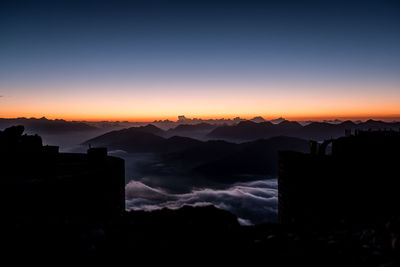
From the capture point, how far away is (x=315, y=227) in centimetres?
694

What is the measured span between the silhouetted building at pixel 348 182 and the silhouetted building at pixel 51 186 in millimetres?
9232

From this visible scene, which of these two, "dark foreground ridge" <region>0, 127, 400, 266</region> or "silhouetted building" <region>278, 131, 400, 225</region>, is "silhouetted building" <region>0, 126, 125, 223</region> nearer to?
"dark foreground ridge" <region>0, 127, 400, 266</region>

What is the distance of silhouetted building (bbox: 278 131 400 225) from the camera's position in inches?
424

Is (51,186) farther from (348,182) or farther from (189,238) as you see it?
(348,182)

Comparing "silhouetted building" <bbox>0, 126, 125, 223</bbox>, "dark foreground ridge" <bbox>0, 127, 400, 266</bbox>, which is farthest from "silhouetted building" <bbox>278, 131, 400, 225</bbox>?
"silhouetted building" <bbox>0, 126, 125, 223</bbox>

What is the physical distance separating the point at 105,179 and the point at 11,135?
10.8 meters

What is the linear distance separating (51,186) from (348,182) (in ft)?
43.0

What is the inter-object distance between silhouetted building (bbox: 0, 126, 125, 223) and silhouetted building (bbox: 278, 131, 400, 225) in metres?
9.23

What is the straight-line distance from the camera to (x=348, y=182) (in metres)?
11.3

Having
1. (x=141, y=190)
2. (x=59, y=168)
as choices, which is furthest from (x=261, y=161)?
(x=59, y=168)

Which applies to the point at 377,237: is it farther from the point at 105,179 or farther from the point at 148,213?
the point at 105,179

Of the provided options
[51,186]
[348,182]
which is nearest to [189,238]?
[51,186]

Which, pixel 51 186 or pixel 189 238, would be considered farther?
pixel 51 186

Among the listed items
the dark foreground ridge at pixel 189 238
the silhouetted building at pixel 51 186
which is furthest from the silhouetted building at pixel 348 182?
the silhouetted building at pixel 51 186
